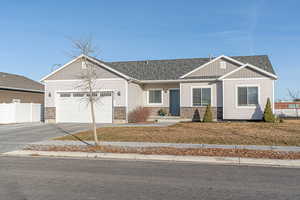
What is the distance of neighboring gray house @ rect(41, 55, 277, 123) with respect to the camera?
20516mm

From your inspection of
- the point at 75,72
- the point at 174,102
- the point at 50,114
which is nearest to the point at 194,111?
the point at 174,102

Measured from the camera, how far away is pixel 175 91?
80.7ft

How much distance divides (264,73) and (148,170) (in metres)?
15.3

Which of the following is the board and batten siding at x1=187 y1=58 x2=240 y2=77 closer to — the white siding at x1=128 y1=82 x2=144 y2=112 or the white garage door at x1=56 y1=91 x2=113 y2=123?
the white siding at x1=128 y1=82 x2=144 y2=112

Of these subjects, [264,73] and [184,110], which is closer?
[264,73]

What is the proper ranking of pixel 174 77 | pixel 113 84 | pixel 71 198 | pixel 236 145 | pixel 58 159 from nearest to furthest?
pixel 71 198, pixel 58 159, pixel 236 145, pixel 113 84, pixel 174 77

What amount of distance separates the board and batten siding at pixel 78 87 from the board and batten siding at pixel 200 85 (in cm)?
478

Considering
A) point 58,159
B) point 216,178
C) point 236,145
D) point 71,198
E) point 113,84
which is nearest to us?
point 71,198

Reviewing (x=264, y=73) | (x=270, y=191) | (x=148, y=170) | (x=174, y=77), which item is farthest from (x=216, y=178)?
(x=174, y=77)

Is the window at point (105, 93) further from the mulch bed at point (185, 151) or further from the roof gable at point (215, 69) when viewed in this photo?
the mulch bed at point (185, 151)

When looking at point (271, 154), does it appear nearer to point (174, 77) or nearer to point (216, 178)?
point (216, 178)

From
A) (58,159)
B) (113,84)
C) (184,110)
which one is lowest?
(58,159)

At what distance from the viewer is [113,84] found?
21.7 metres

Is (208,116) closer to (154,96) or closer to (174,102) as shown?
(174,102)
